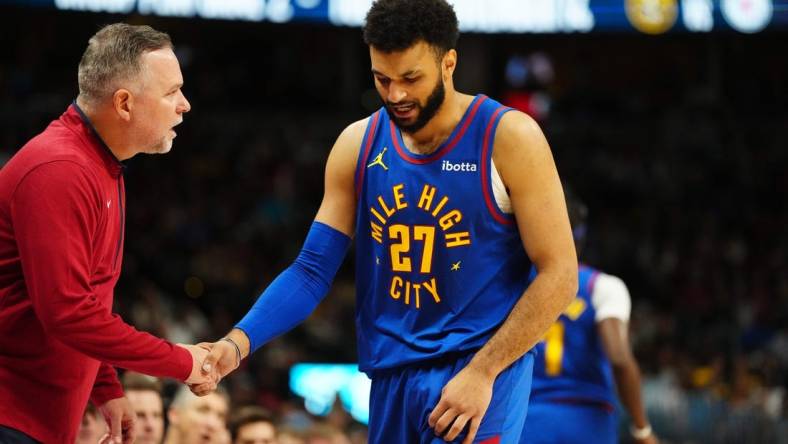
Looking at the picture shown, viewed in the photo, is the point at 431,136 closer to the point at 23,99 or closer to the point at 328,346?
the point at 328,346

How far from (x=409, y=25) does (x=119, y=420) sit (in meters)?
1.77

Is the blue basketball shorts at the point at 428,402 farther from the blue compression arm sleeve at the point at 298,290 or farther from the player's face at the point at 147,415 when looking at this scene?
the player's face at the point at 147,415

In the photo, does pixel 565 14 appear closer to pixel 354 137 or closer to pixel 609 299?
pixel 609 299

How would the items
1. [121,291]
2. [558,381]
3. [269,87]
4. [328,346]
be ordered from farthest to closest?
1. [269,87]
2. [328,346]
3. [121,291]
4. [558,381]

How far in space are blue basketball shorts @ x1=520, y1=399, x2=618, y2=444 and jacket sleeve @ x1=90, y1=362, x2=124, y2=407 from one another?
259 cm

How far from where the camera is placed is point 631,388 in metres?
6.23

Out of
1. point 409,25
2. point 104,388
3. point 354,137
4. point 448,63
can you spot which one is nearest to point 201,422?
point 104,388

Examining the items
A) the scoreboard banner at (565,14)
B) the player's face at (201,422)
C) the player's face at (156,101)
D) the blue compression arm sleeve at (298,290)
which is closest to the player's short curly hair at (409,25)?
the player's face at (156,101)

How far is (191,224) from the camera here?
14859mm

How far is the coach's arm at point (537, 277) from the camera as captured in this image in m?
3.74

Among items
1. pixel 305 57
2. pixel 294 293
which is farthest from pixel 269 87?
pixel 294 293

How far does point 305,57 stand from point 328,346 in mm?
7490

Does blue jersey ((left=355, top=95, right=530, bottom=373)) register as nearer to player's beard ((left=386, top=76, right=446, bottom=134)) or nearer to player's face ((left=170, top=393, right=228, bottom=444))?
player's beard ((left=386, top=76, right=446, bottom=134))

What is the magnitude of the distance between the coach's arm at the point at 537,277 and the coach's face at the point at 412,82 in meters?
0.28
